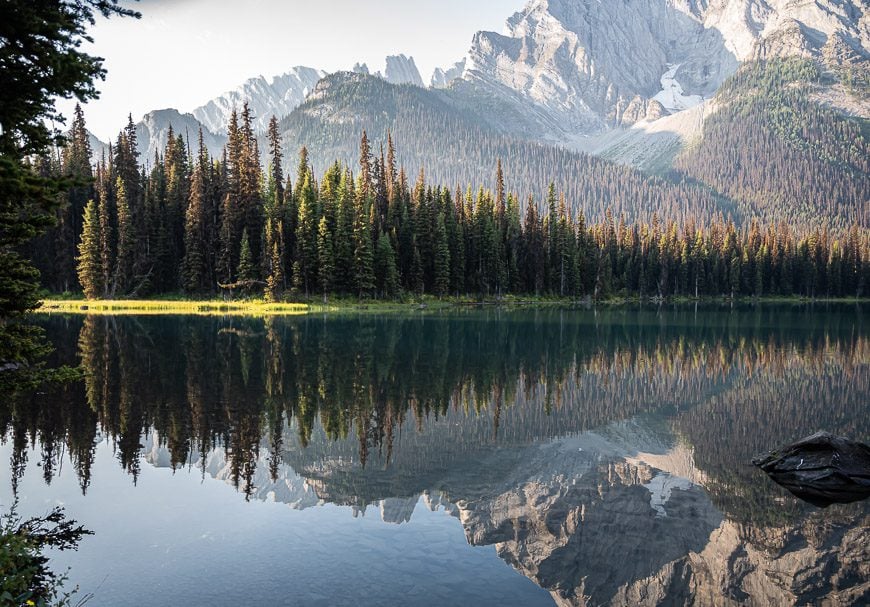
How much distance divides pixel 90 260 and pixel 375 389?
251ft

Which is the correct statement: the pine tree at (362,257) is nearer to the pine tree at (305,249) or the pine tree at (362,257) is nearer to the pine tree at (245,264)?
the pine tree at (305,249)

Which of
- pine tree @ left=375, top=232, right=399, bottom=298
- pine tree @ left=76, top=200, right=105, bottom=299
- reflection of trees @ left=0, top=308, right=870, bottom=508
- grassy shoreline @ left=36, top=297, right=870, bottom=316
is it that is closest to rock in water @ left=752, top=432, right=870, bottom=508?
reflection of trees @ left=0, top=308, right=870, bottom=508

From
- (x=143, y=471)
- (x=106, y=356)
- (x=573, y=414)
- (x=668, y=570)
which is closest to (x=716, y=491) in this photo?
(x=668, y=570)

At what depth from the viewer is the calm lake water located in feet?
41.6

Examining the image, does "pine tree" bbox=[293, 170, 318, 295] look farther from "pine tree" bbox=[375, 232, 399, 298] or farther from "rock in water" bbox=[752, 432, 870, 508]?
"rock in water" bbox=[752, 432, 870, 508]

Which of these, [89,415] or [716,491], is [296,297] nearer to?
[89,415]

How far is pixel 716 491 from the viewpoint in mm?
18359

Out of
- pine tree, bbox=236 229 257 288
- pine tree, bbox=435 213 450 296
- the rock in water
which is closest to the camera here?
the rock in water

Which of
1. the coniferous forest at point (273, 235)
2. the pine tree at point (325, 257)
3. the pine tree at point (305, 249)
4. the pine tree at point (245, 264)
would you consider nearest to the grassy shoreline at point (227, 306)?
the coniferous forest at point (273, 235)

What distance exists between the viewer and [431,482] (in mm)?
18188

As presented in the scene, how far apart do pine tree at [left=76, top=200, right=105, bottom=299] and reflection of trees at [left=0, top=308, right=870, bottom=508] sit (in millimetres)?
33661

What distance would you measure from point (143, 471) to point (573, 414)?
57.7ft

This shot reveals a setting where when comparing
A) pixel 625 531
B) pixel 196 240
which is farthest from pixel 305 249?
pixel 625 531

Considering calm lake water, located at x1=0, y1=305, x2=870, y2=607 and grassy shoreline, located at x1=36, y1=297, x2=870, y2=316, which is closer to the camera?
calm lake water, located at x1=0, y1=305, x2=870, y2=607
